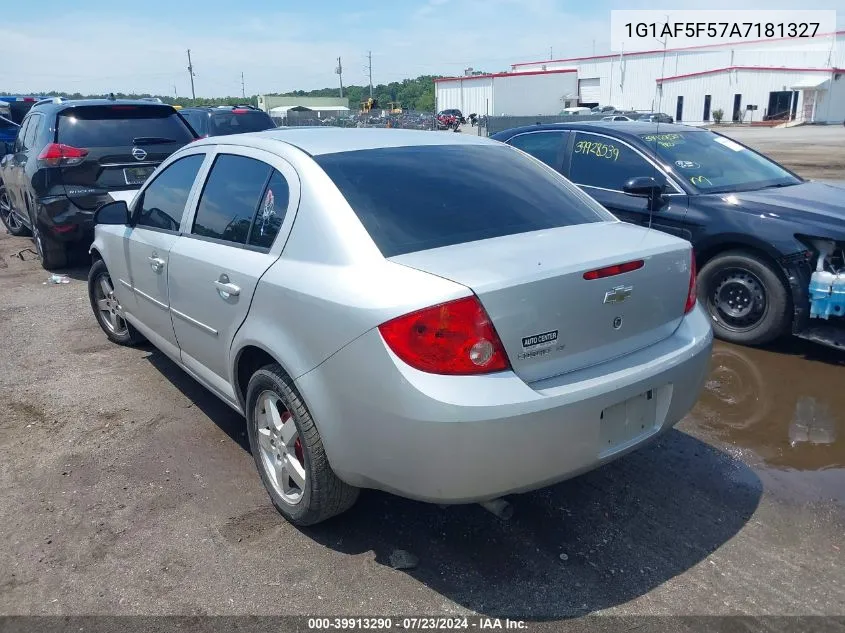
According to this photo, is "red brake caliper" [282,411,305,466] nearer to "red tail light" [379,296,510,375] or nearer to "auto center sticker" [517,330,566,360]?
"red tail light" [379,296,510,375]

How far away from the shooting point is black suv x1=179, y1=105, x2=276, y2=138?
46.3 feet

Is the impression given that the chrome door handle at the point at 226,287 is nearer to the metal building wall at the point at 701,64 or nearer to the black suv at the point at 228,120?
the black suv at the point at 228,120

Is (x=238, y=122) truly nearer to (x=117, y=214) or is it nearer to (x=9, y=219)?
(x=9, y=219)

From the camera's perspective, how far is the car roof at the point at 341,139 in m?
3.27

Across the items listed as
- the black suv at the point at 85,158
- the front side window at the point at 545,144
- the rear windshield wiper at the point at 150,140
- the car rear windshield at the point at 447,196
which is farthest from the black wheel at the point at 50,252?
the car rear windshield at the point at 447,196

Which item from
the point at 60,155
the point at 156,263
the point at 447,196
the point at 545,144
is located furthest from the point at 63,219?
the point at 447,196

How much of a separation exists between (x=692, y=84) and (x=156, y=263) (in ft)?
211

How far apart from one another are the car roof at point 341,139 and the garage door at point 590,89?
69.9 metres

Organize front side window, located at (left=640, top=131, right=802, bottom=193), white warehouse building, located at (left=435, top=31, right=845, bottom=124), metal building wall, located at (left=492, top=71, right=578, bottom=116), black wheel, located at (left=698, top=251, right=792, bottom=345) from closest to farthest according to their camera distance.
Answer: black wheel, located at (left=698, top=251, right=792, bottom=345)
front side window, located at (left=640, top=131, right=802, bottom=193)
white warehouse building, located at (left=435, top=31, right=845, bottom=124)
metal building wall, located at (left=492, top=71, right=578, bottom=116)

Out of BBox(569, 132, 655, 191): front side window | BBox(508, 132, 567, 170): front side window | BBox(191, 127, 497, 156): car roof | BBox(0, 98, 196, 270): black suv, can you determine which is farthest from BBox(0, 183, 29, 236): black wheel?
BBox(569, 132, 655, 191): front side window

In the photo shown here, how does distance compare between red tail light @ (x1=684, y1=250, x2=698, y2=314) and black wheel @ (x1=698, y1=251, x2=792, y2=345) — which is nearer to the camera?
red tail light @ (x1=684, y1=250, x2=698, y2=314)

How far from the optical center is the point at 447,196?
307 centimetres

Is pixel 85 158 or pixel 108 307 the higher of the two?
pixel 85 158

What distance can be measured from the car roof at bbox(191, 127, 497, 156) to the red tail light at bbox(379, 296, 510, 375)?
1194 mm
